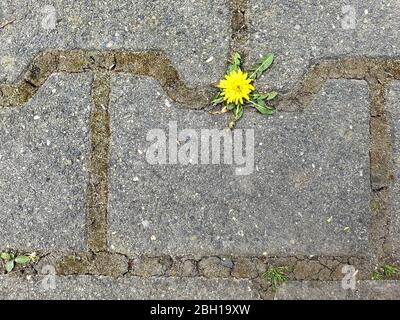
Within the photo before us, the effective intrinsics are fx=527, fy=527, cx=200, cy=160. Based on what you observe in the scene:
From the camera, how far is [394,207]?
220 cm

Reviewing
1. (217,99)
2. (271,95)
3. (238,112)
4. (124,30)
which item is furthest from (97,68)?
(271,95)

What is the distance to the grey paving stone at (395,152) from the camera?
2.19 metres

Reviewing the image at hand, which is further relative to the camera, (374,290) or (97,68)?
(97,68)

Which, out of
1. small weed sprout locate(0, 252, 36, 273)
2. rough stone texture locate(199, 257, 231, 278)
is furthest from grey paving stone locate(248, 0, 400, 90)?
small weed sprout locate(0, 252, 36, 273)

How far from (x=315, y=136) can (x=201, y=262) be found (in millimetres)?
721

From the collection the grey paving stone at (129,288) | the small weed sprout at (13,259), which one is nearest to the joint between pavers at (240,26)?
the grey paving stone at (129,288)

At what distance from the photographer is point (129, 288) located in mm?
2240

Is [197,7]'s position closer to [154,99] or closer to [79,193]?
[154,99]

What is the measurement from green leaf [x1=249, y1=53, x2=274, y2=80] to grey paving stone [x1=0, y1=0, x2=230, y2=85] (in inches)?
5.4

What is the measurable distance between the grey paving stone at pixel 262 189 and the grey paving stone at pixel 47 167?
156 mm

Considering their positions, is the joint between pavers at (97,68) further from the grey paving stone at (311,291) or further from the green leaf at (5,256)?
the grey paving stone at (311,291)

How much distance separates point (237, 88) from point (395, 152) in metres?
0.72

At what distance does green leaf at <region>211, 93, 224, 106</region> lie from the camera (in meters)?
2.25

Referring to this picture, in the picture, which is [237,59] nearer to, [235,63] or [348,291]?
[235,63]
